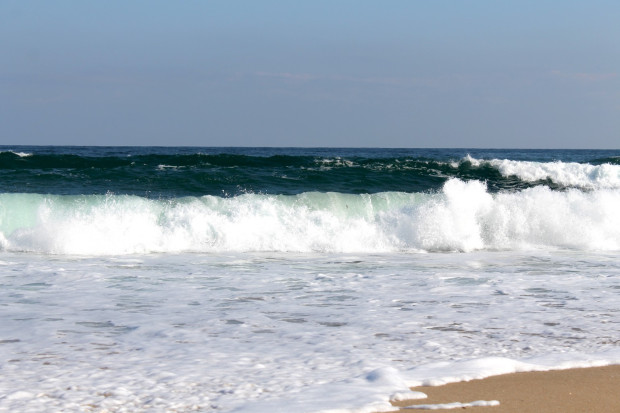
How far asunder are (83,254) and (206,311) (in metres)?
4.60

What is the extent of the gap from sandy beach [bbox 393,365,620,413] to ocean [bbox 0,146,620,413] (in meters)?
0.13

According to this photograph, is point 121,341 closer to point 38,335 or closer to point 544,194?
point 38,335

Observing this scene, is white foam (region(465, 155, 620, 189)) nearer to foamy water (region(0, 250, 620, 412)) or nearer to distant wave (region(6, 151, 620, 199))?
distant wave (region(6, 151, 620, 199))

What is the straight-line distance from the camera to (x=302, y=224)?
11391 mm

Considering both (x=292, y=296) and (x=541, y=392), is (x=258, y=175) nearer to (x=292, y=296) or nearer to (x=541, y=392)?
(x=292, y=296)

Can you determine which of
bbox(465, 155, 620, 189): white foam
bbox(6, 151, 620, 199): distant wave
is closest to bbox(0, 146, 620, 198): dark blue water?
bbox(6, 151, 620, 199): distant wave

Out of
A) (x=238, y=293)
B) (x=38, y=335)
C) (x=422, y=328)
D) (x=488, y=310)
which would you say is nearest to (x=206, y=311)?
(x=238, y=293)

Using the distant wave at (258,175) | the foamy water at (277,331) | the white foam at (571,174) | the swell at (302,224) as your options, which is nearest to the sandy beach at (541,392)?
the foamy water at (277,331)

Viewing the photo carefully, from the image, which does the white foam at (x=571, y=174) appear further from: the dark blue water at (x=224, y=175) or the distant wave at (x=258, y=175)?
the dark blue water at (x=224, y=175)

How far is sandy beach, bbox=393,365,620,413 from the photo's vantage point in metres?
3.35

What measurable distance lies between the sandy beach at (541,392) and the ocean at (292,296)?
0.41 ft

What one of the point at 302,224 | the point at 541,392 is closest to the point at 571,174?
the point at 302,224

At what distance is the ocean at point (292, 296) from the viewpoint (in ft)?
12.3

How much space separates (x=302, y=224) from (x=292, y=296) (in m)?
5.09
